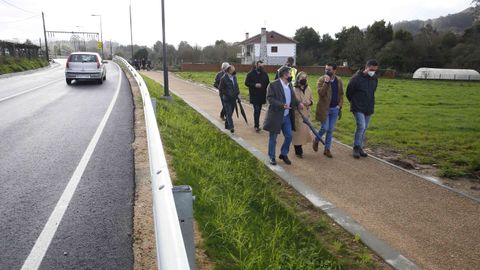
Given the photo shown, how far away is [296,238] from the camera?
441 centimetres

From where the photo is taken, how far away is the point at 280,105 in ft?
22.3

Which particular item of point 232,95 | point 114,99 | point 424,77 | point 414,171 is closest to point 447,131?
point 414,171

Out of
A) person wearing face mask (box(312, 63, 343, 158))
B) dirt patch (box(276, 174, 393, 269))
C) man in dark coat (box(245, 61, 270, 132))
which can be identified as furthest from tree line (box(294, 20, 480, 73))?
dirt patch (box(276, 174, 393, 269))

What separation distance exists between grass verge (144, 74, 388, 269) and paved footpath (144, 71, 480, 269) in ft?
1.46

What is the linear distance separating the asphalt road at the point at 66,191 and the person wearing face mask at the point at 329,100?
360 cm

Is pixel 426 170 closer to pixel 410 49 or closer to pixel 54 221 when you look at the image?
pixel 54 221

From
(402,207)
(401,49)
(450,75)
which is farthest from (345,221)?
(401,49)

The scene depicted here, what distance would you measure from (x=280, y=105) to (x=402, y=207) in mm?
2508

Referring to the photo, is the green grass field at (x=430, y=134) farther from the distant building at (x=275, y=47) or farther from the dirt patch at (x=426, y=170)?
the distant building at (x=275, y=47)

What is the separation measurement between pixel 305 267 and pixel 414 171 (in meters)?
4.22

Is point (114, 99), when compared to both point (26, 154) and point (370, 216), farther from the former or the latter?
point (370, 216)

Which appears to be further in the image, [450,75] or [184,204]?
[450,75]

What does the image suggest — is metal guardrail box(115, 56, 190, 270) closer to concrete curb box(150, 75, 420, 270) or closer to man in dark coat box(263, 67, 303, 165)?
concrete curb box(150, 75, 420, 270)

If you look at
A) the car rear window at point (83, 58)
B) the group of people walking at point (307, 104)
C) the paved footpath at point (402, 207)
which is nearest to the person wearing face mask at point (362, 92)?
Result: the group of people walking at point (307, 104)
